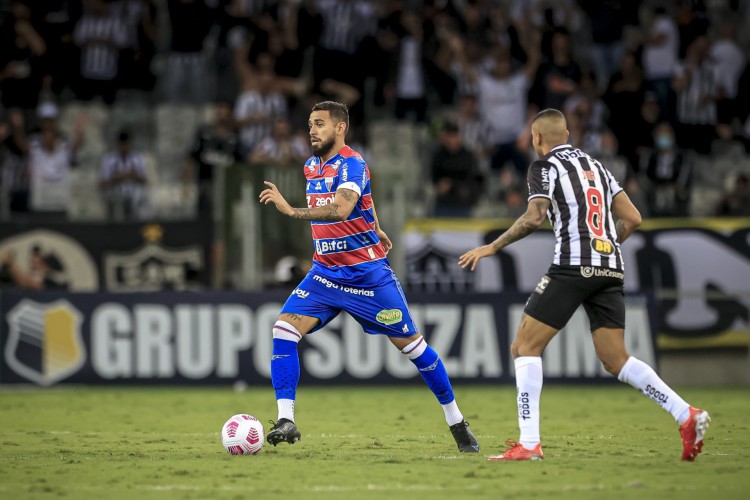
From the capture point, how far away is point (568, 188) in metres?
9.25

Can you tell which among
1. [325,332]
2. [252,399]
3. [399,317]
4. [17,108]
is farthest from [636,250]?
[17,108]

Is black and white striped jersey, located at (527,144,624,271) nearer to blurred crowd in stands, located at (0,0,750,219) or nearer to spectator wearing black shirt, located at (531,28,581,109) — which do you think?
blurred crowd in stands, located at (0,0,750,219)

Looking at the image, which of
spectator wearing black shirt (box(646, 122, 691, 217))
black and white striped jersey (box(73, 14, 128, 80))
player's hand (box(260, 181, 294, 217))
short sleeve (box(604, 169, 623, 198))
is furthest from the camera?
black and white striped jersey (box(73, 14, 128, 80))

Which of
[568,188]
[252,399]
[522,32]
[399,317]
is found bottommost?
[252,399]

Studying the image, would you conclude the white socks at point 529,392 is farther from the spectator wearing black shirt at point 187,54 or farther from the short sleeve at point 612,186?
the spectator wearing black shirt at point 187,54

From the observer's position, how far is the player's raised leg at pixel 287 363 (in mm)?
9875

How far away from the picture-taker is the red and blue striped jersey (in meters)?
10.1

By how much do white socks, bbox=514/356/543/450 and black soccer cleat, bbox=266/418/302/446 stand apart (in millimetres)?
1768

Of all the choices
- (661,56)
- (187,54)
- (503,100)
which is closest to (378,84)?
(503,100)

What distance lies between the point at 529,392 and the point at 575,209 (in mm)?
1349

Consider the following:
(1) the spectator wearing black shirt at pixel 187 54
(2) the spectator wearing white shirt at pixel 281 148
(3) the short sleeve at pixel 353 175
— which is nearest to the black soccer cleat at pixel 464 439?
(3) the short sleeve at pixel 353 175

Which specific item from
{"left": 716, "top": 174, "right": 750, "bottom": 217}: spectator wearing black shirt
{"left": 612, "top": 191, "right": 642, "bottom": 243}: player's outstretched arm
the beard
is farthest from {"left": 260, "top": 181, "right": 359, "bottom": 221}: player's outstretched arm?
{"left": 716, "top": 174, "right": 750, "bottom": 217}: spectator wearing black shirt

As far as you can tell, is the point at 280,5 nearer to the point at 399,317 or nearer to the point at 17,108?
the point at 17,108

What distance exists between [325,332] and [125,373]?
2.77m
